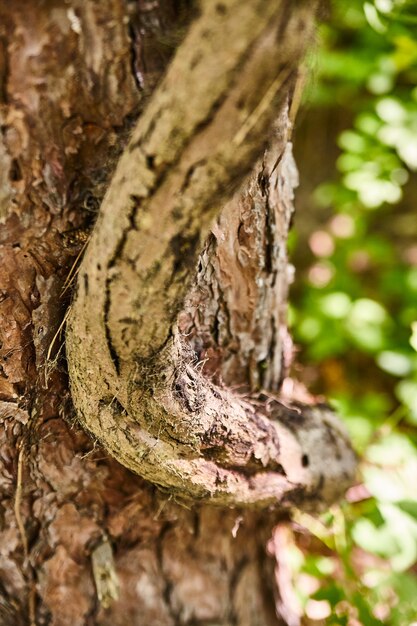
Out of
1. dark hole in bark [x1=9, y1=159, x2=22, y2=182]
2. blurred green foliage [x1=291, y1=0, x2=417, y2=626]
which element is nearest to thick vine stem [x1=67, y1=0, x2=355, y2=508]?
dark hole in bark [x1=9, y1=159, x2=22, y2=182]

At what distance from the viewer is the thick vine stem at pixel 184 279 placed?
0.63 metres

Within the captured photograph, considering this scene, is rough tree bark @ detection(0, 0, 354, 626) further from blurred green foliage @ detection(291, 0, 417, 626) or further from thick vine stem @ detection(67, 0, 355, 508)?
blurred green foliage @ detection(291, 0, 417, 626)

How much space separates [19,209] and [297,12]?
0.55 m

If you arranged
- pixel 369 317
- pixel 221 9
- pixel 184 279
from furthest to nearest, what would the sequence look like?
pixel 369 317
pixel 184 279
pixel 221 9

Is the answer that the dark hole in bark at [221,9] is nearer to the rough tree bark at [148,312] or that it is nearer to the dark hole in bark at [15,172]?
the rough tree bark at [148,312]

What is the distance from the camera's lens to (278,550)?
1.68m

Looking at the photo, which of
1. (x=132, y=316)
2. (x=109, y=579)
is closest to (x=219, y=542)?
(x=109, y=579)

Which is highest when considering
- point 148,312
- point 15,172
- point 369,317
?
point 15,172

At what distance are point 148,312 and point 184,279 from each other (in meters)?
0.08

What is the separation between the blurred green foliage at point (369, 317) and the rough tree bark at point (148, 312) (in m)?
0.23

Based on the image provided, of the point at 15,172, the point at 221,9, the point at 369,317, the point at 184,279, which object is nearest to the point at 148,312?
the point at 184,279

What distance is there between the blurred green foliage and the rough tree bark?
23 centimetres

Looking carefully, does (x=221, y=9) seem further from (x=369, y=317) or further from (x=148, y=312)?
(x=369, y=317)

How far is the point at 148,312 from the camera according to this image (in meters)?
0.85
